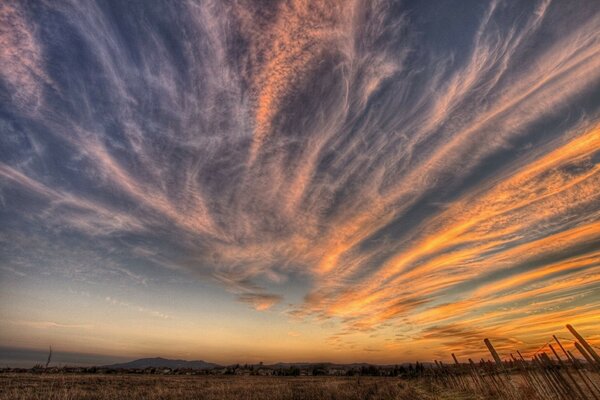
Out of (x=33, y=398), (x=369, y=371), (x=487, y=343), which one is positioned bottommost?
(x=33, y=398)

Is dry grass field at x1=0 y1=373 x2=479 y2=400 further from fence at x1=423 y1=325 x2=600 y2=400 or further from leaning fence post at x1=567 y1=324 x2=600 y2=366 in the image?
leaning fence post at x1=567 y1=324 x2=600 y2=366

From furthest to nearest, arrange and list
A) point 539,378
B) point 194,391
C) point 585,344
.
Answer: point 539,378 < point 194,391 < point 585,344

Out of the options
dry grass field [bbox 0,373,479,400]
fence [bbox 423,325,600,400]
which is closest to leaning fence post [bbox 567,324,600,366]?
fence [bbox 423,325,600,400]

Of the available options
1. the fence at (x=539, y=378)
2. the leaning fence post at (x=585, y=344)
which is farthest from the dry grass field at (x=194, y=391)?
the leaning fence post at (x=585, y=344)

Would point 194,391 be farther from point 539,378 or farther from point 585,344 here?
point 539,378

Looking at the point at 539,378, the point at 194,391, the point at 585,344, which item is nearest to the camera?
the point at 585,344

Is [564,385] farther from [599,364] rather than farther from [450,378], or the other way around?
[450,378]

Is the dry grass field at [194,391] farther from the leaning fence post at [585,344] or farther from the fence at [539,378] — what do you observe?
the leaning fence post at [585,344]

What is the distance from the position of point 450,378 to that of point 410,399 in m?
32.6

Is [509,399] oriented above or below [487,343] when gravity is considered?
below

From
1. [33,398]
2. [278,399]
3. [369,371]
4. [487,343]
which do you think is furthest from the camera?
[369,371]

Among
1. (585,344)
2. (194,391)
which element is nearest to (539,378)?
(585,344)

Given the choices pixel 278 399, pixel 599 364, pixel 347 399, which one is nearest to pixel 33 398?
pixel 278 399

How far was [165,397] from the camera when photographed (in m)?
18.0
